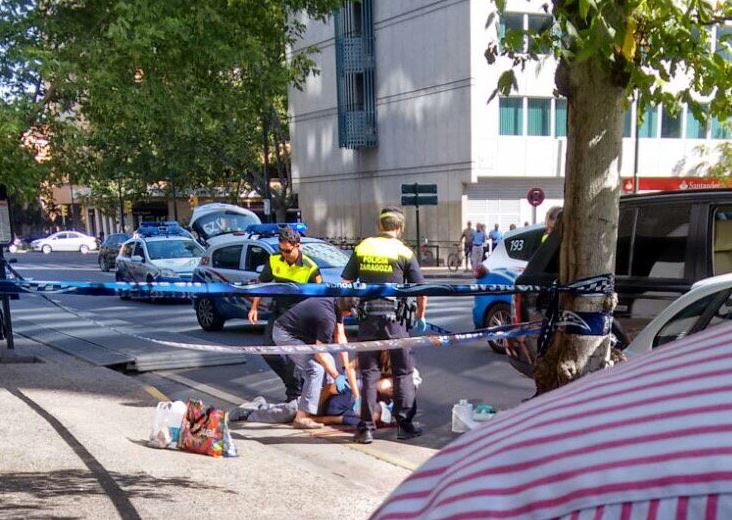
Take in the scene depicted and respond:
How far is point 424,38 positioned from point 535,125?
603 centimetres

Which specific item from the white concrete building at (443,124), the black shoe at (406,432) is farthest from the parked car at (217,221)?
the black shoe at (406,432)

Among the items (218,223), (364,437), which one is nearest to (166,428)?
(364,437)

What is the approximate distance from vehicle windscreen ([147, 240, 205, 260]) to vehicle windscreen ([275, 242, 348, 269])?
6.62m

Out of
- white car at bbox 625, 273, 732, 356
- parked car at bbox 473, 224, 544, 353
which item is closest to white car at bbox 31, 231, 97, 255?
parked car at bbox 473, 224, 544, 353

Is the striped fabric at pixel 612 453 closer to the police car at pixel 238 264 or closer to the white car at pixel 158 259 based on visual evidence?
the police car at pixel 238 264

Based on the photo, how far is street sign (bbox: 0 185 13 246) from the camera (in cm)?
818

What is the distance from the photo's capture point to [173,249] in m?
17.7

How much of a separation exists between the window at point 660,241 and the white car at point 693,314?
157 centimetres

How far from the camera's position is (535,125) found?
96.2 ft

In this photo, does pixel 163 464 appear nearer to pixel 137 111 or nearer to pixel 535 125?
pixel 137 111

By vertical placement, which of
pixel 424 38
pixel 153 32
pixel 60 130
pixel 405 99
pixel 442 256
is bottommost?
pixel 442 256

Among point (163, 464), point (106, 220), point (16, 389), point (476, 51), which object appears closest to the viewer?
point (163, 464)

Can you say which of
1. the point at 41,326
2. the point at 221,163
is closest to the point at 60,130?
the point at 41,326

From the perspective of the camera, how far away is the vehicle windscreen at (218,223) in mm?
26597
